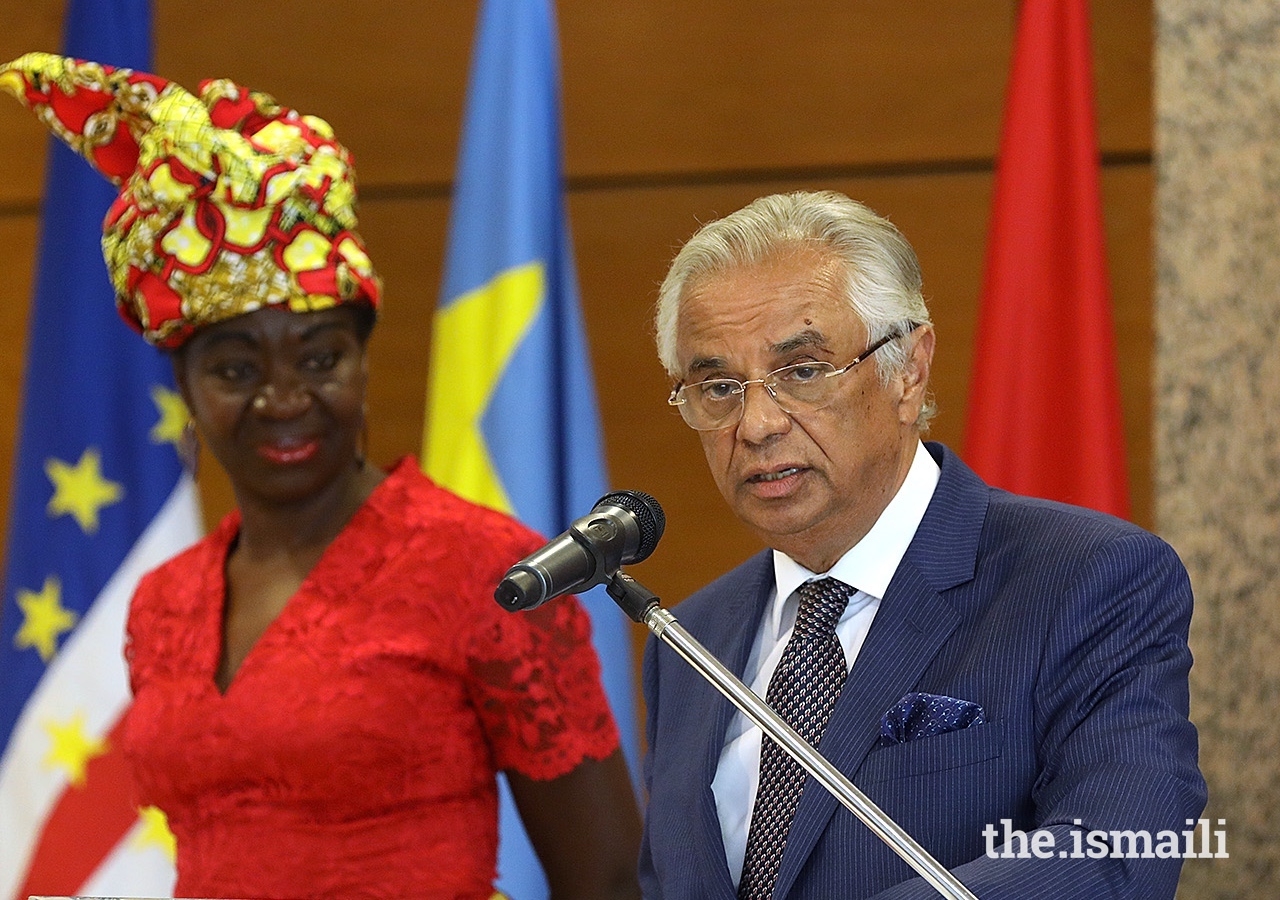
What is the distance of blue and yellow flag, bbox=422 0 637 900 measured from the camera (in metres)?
2.94

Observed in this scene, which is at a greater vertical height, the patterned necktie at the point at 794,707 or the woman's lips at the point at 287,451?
the woman's lips at the point at 287,451

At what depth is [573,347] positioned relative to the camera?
9.80 ft

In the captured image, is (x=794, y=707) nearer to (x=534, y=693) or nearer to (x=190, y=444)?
(x=534, y=693)

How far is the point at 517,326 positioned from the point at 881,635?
1.51 m

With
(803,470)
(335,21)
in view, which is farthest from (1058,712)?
(335,21)

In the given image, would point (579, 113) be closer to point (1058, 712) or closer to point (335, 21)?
point (335, 21)

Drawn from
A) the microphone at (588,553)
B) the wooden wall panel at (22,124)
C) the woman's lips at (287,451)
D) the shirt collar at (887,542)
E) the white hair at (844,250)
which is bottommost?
the shirt collar at (887,542)

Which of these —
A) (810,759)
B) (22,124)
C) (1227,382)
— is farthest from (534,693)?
(22,124)

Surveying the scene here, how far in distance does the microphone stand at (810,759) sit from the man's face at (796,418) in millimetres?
349

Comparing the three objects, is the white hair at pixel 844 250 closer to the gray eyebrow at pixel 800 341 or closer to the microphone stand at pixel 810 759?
the gray eyebrow at pixel 800 341

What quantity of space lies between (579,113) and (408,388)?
70 cm

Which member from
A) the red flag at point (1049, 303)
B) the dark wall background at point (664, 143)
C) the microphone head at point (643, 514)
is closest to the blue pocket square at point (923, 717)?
the microphone head at point (643, 514)

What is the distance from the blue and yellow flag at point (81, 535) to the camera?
9.93ft

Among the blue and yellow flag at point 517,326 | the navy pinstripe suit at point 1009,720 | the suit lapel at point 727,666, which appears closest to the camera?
the navy pinstripe suit at point 1009,720
